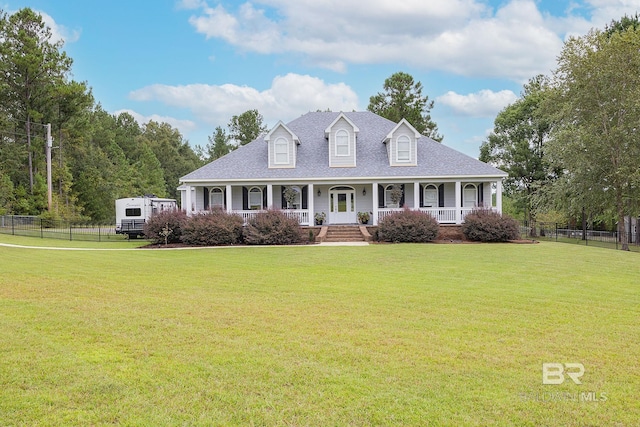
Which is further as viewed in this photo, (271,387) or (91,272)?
(91,272)

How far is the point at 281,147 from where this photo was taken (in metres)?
28.5

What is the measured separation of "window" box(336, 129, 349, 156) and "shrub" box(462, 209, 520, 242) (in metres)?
8.65

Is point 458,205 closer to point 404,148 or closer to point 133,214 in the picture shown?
point 404,148

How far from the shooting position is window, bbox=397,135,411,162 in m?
28.3

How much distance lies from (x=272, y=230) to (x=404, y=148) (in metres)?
10.3

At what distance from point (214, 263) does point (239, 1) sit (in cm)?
1449

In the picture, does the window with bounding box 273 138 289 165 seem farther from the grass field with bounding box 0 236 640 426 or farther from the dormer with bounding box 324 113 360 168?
the grass field with bounding box 0 236 640 426

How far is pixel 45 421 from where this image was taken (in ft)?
12.7

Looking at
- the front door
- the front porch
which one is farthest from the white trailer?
the front door

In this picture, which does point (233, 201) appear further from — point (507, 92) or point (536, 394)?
point (507, 92)

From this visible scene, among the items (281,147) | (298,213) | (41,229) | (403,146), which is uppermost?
(281,147)

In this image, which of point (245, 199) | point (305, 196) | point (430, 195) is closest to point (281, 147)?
point (305, 196)

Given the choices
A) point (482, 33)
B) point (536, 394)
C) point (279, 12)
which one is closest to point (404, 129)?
point (482, 33)

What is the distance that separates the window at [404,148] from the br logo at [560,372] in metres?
23.8
